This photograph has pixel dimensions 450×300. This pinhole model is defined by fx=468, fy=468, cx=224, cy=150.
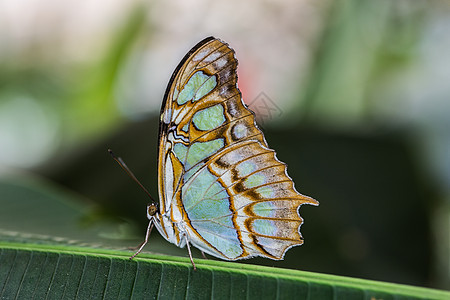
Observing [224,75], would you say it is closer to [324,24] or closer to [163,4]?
[324,24]

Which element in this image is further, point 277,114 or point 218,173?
point 277,114

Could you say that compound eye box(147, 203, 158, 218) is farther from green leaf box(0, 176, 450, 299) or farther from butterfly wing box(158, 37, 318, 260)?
green leaf box(0, 176, 450, 299)

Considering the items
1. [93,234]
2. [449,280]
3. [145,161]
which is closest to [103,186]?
[145,161]

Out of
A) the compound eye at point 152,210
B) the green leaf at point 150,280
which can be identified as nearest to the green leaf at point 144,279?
the green leaf at point 150,280

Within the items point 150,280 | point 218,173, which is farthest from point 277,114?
point 150,280

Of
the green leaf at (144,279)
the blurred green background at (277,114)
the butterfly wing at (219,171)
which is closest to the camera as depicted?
the green leaf at (144,279)

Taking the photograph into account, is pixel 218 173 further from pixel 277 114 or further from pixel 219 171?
pixel 277 114

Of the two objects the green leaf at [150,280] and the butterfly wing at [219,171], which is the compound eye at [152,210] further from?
the green leaf at [150,280]
